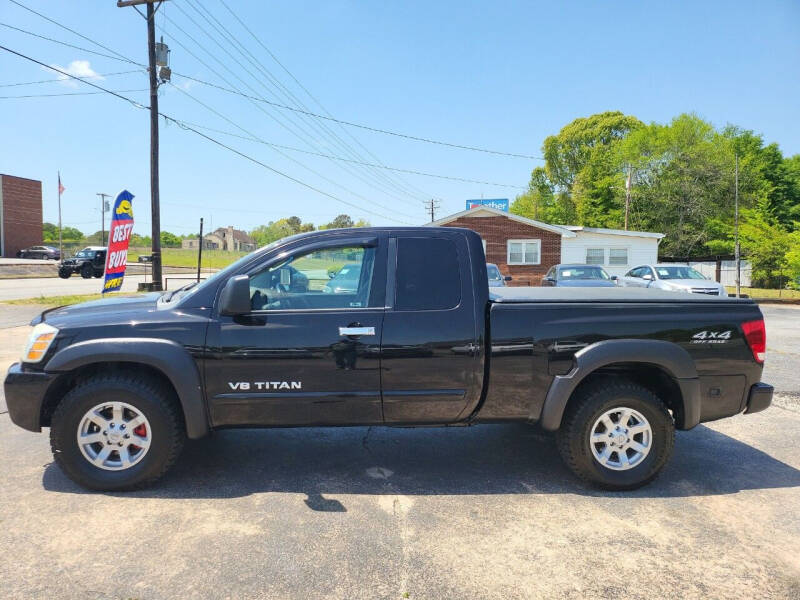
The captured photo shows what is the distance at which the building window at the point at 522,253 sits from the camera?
26.7 meters

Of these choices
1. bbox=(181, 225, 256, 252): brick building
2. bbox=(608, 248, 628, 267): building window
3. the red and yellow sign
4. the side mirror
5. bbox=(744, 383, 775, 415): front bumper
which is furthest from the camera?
bbox=(181, 225, 256, 252): brick building

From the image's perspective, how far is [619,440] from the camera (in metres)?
3.61

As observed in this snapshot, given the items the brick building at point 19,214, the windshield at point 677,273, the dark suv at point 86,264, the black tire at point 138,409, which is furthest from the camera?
the brick building at point 19,214

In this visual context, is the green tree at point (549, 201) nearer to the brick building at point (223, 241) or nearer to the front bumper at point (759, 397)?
the front bumper at point (759, 397)

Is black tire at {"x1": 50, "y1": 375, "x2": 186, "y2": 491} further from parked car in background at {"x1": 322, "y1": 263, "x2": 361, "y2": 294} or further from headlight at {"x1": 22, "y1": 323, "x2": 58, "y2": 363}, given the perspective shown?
parked car in background at {"x1": 322, "y1": 263, "x2": 361, "y2": 294}

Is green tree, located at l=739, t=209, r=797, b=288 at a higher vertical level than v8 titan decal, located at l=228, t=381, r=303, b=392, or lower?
higher

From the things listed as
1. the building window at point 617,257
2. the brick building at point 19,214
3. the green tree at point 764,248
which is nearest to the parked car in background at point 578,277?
the building window at point 617,257

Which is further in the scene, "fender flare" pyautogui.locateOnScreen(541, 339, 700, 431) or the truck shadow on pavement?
the truck shadow on pavement

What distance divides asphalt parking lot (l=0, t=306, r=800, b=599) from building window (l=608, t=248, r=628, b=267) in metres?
23.5

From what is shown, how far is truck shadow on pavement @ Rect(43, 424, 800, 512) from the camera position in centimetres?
360

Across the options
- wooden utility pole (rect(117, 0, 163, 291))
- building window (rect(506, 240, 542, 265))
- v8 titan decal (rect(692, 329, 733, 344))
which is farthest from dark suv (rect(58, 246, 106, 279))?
v8 titan decal (rect(692, 329, 733, 344))

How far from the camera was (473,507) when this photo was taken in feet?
10.9

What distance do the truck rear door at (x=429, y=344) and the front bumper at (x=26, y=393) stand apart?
2262 mm

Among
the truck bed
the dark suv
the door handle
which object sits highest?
the dark suv
